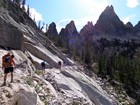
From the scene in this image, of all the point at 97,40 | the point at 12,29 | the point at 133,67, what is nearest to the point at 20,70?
the point at 12,29

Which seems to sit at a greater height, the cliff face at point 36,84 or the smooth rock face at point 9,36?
the smooth rock face at point 9,36

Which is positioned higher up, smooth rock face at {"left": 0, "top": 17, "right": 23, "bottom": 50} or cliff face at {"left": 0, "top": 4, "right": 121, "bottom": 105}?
smooth rock face at {"left": 0, "top": 17, "right": 23, "bottom": 50}

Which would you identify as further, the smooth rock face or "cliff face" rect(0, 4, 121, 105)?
the smooth rock face

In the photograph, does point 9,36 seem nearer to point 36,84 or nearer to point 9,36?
point 9,36

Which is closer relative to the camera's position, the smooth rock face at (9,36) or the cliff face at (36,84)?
the cliff face at (36,84)

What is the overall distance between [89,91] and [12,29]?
1243 centimetres

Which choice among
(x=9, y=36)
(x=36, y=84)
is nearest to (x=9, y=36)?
(x=9, y=36)

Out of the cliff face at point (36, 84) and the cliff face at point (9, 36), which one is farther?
the cliff face at point (9, 36)

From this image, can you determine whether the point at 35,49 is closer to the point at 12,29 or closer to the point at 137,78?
the point at 12,29

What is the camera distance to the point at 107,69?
297ft

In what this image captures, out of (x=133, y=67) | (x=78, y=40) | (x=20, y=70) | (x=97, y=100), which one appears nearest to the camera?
(x=20, y=70)

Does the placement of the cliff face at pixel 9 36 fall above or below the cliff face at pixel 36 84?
above

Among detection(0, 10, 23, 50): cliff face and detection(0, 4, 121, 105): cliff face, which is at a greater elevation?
detection(0, 10, 23, 50): cliff face

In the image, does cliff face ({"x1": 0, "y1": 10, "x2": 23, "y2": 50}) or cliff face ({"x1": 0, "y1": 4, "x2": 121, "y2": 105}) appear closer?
cliff face ({"x1": 0, "y1": 4, "x2": 121, "y2": 105})
